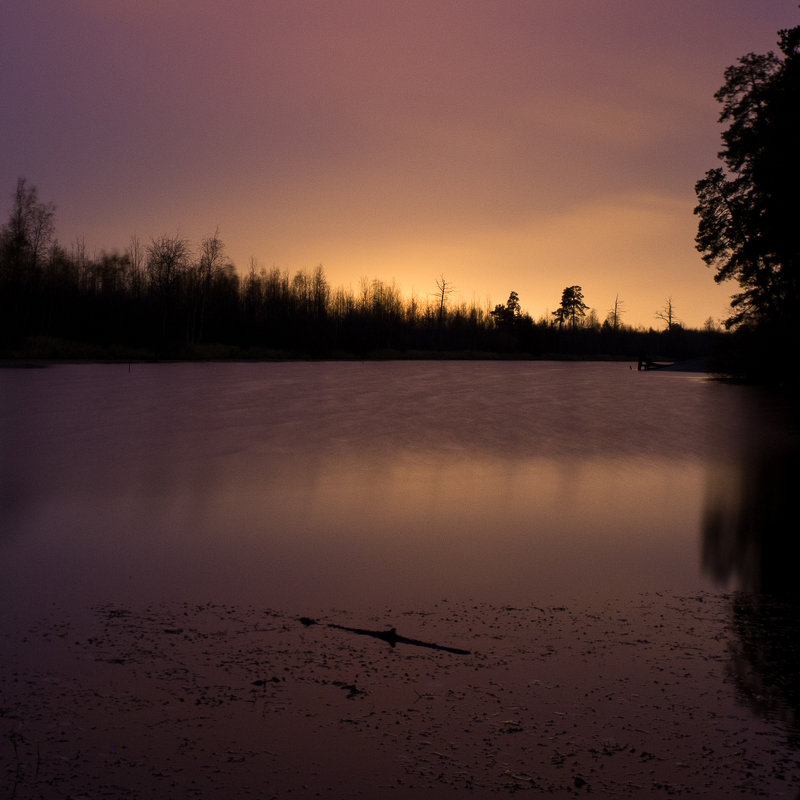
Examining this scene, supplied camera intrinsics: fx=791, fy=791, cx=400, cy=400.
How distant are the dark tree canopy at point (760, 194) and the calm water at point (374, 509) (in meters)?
19.0

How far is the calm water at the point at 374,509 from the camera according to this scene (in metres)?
6.21

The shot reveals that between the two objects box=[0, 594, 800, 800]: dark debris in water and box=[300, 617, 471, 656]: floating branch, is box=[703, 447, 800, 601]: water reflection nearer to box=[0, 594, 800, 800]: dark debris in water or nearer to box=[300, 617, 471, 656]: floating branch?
box=[0, 594, 800, 800]: dark debris in water

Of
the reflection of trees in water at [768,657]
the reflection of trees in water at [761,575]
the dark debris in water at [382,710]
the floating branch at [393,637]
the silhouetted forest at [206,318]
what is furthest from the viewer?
the silhouetted forest at [206,318]

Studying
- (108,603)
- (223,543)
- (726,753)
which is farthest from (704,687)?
(223,543)

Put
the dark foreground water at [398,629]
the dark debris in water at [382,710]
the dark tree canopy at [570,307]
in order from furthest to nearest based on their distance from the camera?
1. the dark tree canopy at [570,307]
2. the dark foreground water at [398,629]
3. the dark debris in water at [382,710]

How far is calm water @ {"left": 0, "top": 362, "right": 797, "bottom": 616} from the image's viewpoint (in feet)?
20.4

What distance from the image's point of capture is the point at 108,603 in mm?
5461

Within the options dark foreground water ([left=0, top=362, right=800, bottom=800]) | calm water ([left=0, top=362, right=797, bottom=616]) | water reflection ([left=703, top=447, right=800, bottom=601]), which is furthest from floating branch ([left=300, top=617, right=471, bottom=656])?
water reflection ([left=703, top=447, right=800, bottom=601])

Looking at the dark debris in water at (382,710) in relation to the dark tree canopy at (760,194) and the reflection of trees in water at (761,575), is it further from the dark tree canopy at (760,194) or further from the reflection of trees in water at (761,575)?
the dark tree canopy at (760,194)

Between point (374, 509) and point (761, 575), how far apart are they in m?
4.30

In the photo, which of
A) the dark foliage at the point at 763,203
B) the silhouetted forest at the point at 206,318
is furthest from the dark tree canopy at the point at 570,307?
the dark foliage at the point at 763,203

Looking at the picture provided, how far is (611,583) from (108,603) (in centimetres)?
378

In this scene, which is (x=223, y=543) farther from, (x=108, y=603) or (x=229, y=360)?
(x=229, y=360)

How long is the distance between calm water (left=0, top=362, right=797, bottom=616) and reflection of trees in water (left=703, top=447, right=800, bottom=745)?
56 mm
